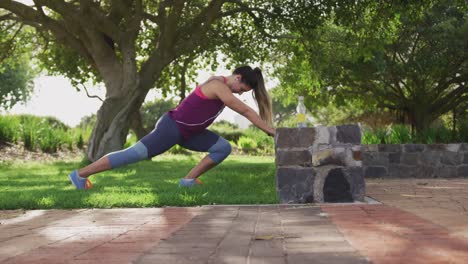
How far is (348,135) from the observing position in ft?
19.6

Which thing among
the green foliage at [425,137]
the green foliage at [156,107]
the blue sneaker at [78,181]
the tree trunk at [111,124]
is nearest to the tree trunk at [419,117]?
the green foliage at [425,137]

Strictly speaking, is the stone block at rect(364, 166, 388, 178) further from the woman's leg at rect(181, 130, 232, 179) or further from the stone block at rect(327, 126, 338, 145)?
the stone block at rect(327, 126, 338, 145)

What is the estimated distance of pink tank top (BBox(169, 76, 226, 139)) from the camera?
6.28 metres

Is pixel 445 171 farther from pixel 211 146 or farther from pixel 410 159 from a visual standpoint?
pixel 211 146

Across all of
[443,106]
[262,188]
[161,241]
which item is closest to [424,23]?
[443,106]

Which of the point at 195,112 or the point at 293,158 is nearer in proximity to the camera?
the point at 293,158

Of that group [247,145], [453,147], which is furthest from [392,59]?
[453,147]

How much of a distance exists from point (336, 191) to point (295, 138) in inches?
26.6

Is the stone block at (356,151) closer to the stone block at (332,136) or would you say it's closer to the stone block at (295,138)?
the stone block at (332,136)

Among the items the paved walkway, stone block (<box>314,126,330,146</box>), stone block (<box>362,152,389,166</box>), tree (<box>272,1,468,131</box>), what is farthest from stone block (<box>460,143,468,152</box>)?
stone block (<box>314,126,330,146</box>)

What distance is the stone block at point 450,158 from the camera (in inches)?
443

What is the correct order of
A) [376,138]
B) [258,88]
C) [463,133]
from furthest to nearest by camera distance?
1. [376,138]
2. [463,133]
3. [258,88]

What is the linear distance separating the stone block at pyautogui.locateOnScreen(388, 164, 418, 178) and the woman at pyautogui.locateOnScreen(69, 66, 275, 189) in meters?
5.49

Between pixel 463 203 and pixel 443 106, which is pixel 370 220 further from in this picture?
pixel 443 106
